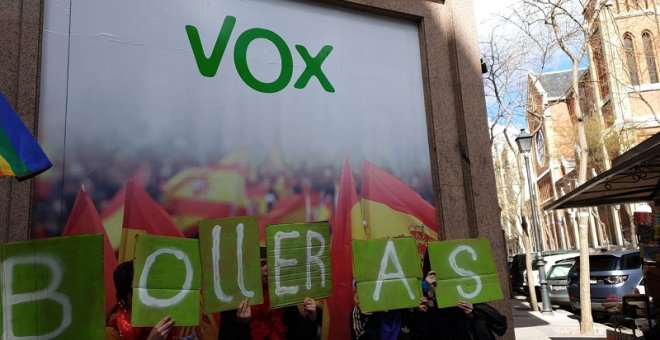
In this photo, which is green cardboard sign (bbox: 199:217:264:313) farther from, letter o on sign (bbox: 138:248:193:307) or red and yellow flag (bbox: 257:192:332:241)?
red and yellow flag (bbox: 257:192:332:241)

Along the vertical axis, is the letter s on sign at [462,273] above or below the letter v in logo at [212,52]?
below

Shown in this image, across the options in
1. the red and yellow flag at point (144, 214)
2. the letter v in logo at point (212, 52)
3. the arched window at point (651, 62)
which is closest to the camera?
the red and yellow flag at point (144, 214)

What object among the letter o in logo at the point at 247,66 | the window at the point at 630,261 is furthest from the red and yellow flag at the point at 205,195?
the window at the point at 630,261

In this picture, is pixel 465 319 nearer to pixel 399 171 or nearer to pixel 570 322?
pixel 399 171

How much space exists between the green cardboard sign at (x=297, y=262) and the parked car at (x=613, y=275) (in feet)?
33.7

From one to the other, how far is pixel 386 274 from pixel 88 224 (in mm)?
2816

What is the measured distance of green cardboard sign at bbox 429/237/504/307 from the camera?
4438 millimetres

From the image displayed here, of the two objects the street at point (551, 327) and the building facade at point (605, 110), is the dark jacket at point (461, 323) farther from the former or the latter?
the building facade at point (605, 110)

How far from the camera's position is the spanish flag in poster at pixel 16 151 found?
3.02 metres

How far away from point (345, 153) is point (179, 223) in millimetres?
2172

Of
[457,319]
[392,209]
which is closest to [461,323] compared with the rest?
[457,319]

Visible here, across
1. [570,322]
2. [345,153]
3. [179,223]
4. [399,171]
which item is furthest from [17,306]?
[570,322]

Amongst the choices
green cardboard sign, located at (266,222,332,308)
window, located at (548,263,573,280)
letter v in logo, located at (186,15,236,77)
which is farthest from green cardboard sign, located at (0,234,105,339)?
window, located at (548,263,573,280)

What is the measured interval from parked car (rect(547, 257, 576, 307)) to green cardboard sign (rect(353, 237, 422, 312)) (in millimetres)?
13719
